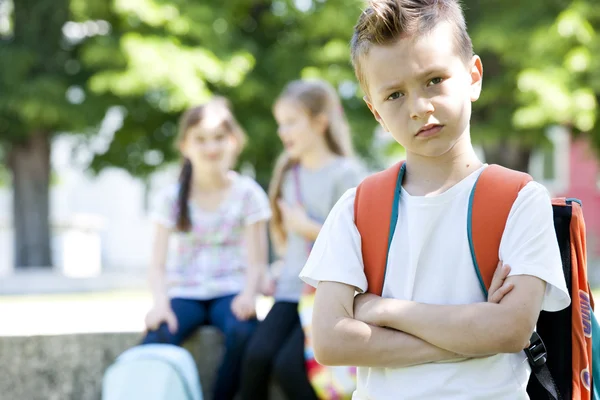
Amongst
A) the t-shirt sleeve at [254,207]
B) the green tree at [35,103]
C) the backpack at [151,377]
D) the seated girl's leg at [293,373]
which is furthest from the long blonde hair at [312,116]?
the green tree at [35,103]

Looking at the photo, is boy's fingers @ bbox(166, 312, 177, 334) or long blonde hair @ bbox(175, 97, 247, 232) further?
long blonde hair @ bbox(175, 97, 247, 232)

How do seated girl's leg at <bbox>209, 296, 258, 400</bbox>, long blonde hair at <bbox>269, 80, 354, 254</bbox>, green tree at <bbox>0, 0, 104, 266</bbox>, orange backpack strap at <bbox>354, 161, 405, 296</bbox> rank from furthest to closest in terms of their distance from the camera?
green tree at <bbox>0, 0, 104, 266</bbox> < long blonde hair at <bbox>269, 80, 354, 254</bbox> < seated girl's leg at <bbox>209, 296, 258, 400</bbox> < orange backpack strap at <bbox>354, 161, 405, 296</bbox>

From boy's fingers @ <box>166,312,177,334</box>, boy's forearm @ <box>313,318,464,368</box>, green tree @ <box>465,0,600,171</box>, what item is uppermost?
green tree @ <box>465,0,600,171</box>

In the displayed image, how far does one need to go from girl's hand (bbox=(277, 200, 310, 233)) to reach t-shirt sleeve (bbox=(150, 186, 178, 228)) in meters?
0.59

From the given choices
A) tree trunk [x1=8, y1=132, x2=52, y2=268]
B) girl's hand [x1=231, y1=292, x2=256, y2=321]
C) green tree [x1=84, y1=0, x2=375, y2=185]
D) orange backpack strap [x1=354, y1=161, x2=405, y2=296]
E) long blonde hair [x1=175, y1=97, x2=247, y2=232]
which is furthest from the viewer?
tree trunk [x1=8, y1=132, x2=52, y2=268]

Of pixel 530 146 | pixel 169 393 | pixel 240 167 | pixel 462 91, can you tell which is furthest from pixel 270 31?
pixel 462 91

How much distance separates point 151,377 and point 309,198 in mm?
1169

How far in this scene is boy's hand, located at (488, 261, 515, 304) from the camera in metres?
1.77

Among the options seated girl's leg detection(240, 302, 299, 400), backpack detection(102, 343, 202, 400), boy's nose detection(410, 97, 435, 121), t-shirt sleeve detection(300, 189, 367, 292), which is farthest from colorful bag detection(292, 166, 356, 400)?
boy's nose detection(410, 97, 435, 121)

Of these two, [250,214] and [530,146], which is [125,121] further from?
[250,214]

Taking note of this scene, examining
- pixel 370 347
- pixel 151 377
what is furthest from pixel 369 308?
pixel 151 377

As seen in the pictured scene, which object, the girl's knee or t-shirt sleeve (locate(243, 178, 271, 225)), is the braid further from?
the girl's knee

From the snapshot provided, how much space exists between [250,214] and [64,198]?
27452 millimetres

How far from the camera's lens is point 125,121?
16.2m
